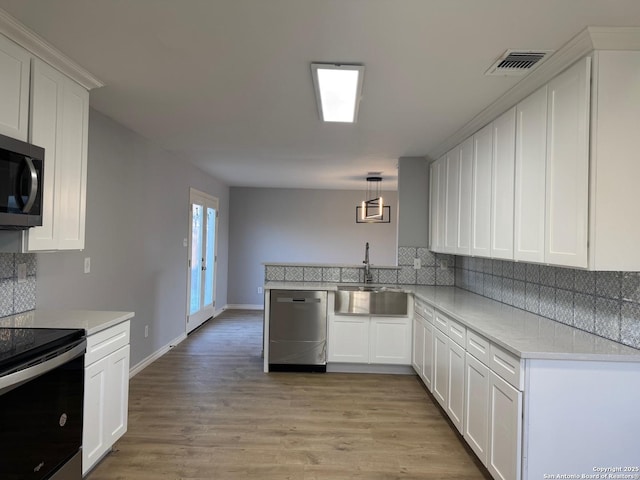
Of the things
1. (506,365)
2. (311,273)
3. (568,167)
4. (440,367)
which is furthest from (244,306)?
(568,167)

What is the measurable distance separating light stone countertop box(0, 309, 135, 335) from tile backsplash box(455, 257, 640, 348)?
8.87 feet

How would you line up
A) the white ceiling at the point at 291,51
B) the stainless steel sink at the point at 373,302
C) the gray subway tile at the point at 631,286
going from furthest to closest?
1. the stainless steel sink at the point at 373,302
2. the gray subway tile at the point at 631,286
3. the white ceiling at the point at 291,51

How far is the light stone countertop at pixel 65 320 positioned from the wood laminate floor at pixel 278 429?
89cm

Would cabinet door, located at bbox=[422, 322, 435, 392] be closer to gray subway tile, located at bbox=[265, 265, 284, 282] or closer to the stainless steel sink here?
the stainless steel sink

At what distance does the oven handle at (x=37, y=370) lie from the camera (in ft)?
4.98

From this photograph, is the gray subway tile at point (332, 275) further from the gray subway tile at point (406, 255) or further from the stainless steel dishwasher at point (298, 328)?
the gray subway tile at point (406, 255)

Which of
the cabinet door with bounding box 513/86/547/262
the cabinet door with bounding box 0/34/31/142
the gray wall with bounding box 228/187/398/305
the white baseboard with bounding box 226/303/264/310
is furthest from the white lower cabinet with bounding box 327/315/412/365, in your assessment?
the white baseboard with bounding box 226/303/264/310

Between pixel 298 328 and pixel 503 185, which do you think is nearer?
pixel 503 185

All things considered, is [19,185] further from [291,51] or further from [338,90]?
[338,90]

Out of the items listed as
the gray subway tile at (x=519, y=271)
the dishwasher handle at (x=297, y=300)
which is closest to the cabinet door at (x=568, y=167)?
the gray subway tile at (x=519, y=271)

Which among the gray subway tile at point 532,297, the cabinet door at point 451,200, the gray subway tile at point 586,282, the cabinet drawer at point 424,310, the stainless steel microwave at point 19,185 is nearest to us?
the stainless steel microwave at point 19,185

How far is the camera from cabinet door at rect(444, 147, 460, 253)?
3.63m

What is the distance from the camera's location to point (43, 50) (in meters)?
2.08

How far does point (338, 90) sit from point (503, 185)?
50.3 inches
